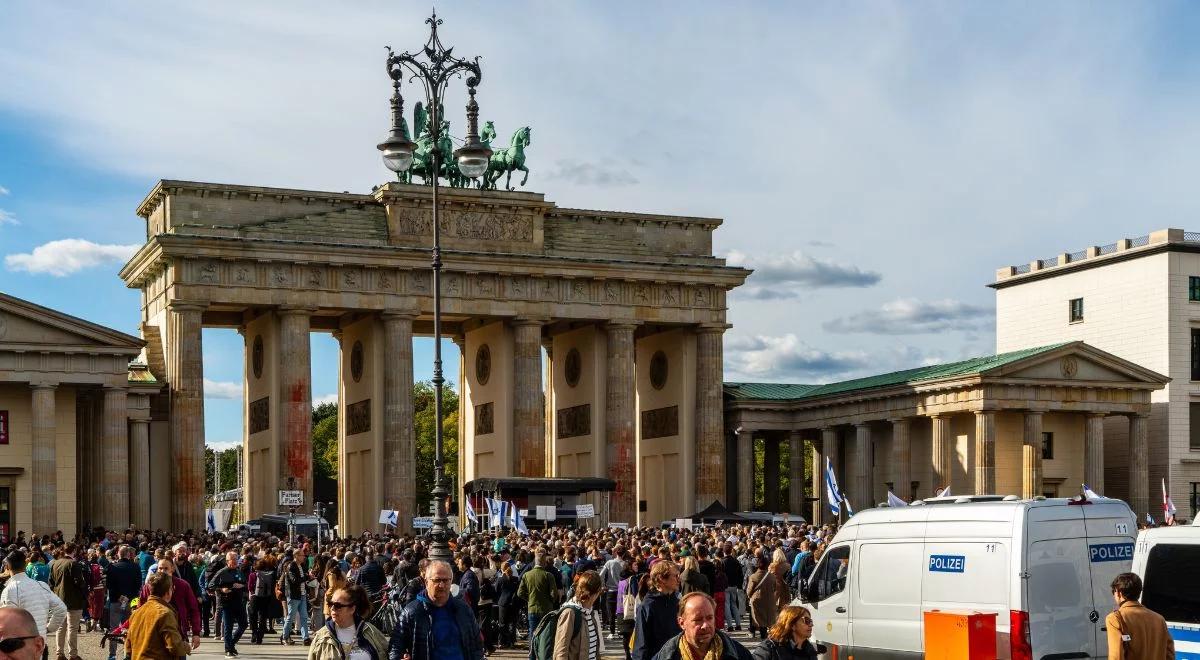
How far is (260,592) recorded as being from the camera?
3078 centimetres

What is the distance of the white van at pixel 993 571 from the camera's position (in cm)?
1808

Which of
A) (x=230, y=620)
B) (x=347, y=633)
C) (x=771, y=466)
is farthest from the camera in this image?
(x=771, y=466)

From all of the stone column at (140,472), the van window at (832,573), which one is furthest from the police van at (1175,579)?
the stone column at (140,472)

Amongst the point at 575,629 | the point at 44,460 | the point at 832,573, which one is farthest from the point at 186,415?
the point at 575,629

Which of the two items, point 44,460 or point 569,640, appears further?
point 44,460

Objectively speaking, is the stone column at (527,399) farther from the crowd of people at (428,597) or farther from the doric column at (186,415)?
the crowd of people at (428,597)

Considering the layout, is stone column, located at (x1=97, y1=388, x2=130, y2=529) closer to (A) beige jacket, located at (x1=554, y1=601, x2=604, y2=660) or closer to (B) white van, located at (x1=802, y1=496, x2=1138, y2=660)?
(B) white van, located at (x1=802, y1=496, x2=1138, y2=660)

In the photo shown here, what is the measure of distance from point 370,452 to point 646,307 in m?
14.1

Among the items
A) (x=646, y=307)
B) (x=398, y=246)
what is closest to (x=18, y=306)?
(x=398, y=246)

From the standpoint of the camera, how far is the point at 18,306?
56.7 meters

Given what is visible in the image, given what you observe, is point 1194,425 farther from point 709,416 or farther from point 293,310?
point 293,310

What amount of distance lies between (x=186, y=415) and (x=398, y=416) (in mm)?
9138

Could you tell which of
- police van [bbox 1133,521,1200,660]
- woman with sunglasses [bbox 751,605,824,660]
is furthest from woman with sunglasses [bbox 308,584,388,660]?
police van [bbox 1133,521,1200,660]

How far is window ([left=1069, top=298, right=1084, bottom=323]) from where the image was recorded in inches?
3290
